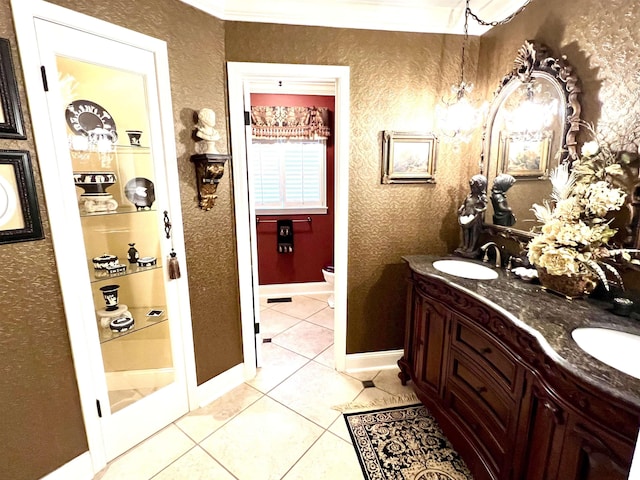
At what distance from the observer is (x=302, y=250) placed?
423 centimetres

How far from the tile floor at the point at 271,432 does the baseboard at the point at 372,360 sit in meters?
0.06

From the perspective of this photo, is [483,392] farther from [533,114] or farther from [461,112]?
[461,112]

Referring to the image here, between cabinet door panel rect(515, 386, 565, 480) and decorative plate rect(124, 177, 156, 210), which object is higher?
decorative plate rect(124, 177, 156, 210)

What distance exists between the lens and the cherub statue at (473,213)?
2.12m

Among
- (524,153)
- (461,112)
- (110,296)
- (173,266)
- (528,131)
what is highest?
(461,112)

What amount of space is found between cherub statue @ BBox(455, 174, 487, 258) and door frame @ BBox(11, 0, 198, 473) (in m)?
1.81

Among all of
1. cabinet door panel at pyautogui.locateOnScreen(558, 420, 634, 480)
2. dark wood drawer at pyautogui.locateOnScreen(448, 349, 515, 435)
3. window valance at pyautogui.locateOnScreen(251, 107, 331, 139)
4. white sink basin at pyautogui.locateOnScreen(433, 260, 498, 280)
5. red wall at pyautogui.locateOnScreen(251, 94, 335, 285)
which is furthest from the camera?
red wall at pyautogui.locateOnScreen(251, 94, 335, 285)

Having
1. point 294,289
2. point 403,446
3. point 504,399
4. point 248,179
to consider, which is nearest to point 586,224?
point 504,399

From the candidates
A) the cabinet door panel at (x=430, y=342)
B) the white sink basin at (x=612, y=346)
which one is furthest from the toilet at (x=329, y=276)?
the white sink basin at (x=612, y=346)

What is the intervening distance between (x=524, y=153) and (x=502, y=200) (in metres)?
0.31

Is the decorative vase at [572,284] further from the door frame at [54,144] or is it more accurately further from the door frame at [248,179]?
Result: the door frame at [54,144]

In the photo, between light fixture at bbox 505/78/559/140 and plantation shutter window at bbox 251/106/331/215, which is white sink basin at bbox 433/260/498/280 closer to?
light fixture at bbox 505/78/559/140

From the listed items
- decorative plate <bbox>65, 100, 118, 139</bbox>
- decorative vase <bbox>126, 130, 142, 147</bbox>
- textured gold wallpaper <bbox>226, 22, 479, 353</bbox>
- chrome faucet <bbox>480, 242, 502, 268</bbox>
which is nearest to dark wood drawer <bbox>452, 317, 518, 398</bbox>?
chrome faucet <bbox>480, 242, 502, 268</bbox>

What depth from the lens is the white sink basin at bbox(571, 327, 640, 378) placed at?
1153 millimetres
